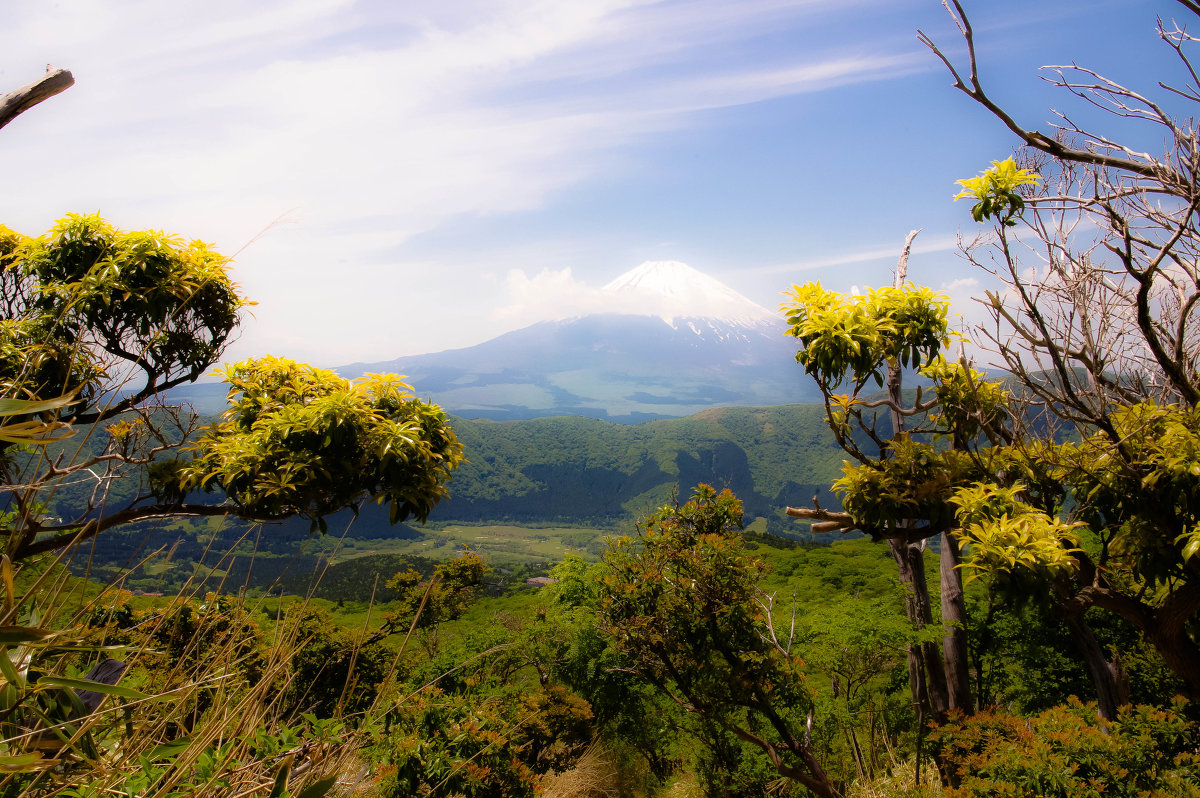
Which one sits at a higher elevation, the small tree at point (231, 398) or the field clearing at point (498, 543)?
the small tree at point (231, 398)

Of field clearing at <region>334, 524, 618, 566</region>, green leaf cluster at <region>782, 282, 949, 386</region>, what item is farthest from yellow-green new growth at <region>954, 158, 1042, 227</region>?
field clearing at <region>334, 524, 618, 566</region>

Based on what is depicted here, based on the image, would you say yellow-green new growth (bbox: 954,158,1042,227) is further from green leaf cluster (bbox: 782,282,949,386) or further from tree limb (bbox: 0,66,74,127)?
tree limb (bbox: 0,66,74,127)

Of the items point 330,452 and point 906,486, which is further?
point 906,486

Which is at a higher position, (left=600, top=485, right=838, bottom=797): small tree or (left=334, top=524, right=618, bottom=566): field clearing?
(left=600, top=485, right=838, bottom=797): small tree

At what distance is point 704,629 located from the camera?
7.14 m

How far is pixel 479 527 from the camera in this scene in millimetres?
179000

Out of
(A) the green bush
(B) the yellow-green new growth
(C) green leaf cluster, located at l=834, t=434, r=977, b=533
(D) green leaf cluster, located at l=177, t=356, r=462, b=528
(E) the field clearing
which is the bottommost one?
(E) the field clearing

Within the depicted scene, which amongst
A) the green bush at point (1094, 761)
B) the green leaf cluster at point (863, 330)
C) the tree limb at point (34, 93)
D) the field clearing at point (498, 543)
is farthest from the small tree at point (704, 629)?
the field clearing at point (498, 543)

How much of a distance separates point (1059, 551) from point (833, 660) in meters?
9.47

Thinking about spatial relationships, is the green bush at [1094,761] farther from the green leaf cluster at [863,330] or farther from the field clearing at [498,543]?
the field clearing at [498,543]

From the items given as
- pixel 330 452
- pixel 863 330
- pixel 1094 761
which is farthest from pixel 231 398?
pixel 1094 761

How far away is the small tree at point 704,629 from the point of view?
6.82 m

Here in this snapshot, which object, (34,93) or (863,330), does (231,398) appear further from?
(863,330)

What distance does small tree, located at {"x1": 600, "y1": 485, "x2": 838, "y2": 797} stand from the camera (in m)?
6.82
